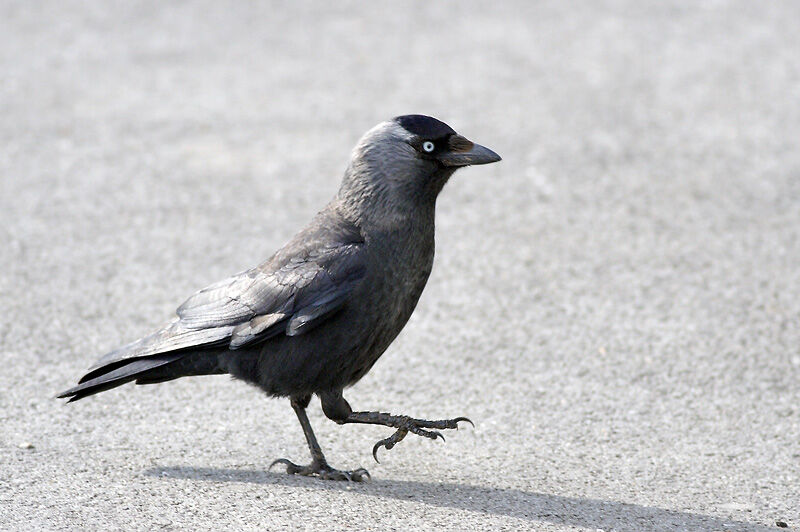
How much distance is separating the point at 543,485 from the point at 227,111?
5650 millimetres

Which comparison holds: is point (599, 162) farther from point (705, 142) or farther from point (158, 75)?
point (158, 75)

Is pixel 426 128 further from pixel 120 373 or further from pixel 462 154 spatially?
pixel 120 373

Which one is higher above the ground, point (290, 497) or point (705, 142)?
point (705, 142)

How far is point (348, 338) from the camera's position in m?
4.88

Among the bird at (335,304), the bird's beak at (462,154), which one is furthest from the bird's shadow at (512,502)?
the bird's beak at (462,154)

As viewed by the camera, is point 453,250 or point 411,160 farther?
point 453,250

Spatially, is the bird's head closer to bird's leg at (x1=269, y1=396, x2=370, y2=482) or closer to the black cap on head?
the black cap on head

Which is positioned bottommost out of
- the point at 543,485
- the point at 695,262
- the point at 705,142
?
the point at 543,485

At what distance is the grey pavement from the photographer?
489 centimetres

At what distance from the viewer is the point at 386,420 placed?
503 cm

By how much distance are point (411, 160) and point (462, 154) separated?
0.78ft

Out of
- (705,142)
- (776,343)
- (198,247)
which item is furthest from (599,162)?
(198,247)

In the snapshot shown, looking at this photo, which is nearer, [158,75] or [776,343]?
[776,343]

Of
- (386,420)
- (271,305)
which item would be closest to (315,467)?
(386,420)
